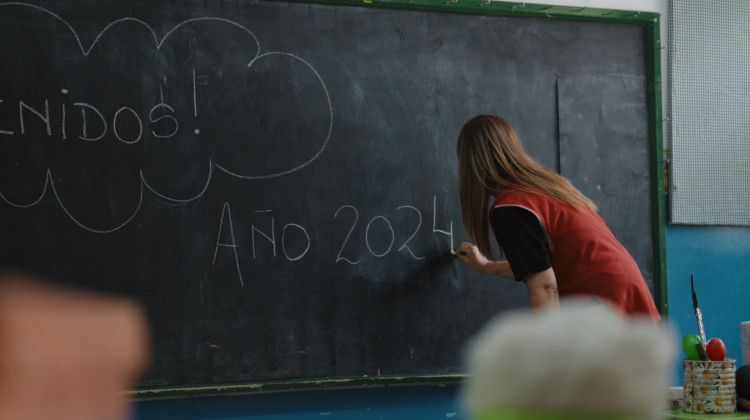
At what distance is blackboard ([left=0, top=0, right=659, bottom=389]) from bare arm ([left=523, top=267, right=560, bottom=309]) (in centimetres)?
83

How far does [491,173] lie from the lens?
1.75 meters

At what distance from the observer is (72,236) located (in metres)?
2.10

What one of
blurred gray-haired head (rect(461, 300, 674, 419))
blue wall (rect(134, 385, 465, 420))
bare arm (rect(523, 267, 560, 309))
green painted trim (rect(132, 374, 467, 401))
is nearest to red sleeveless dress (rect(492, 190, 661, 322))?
bare arm (rect(523, 267, 560, 309))

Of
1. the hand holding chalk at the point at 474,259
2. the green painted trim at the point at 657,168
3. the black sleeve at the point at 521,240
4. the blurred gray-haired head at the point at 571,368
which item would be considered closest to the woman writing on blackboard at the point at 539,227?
the black sleeve at the point at 521,240

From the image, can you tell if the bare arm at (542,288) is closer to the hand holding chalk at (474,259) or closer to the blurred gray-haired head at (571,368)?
the hand holding chalk at (474,259)

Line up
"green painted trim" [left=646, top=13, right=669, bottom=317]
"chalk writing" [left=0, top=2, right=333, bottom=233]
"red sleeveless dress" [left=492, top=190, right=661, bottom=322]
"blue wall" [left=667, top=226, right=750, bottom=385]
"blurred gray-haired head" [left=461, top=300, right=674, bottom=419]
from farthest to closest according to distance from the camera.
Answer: "blue wall" [left=667, top=226, right=750, bottom=385]
"green painted trim" [left=646, top=13, right=669, bottom=317]
"chalk writing" [left=0, top=2, right=333, bottom=233]
"red sleeveless dress" [left=492, top=190, right=661, bottom=322]
"blurred gray-haired head" [left=461, top=300, right=674, bottom=419]

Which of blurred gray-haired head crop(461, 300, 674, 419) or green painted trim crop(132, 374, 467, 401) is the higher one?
blurred gray-haired head crop(461, 300, 674, 419)

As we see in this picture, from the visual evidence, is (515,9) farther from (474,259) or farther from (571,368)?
(571,368)

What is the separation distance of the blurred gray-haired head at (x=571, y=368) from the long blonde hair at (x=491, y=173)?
4.94ft

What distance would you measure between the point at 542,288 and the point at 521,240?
0.35 feet

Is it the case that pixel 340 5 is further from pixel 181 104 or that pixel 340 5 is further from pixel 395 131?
pixel 181 104

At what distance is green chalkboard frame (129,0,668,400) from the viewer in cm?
231

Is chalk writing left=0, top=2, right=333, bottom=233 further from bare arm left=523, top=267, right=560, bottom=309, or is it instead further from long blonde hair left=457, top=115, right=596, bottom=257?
bare arm left=523, top=267, right=560, bottom=309

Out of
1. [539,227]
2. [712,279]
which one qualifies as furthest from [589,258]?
[712,279]
